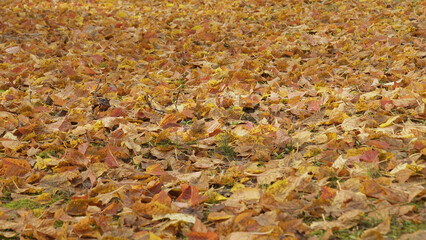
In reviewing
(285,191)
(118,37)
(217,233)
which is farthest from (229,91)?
(118,37)

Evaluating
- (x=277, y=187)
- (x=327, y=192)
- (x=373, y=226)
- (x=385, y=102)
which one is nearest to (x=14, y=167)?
(x=277, y=187)

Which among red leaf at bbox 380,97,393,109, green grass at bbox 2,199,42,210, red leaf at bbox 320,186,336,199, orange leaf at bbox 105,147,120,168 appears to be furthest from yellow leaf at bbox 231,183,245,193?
red leaf at bbox 380,97,393,109

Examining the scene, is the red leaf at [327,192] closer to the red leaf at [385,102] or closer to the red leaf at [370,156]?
the red leaf at [370,156]

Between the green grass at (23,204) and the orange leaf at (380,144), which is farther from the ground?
the orange leaf at (380,144)

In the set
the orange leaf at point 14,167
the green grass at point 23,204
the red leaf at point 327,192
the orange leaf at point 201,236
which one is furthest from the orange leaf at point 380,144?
the orange leaf at point 14,167

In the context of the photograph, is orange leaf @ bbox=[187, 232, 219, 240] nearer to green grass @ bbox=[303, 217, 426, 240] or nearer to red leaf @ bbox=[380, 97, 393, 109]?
green grass @ bbox=[303, 217, 426, 240]

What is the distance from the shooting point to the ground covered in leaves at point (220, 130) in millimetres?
1822

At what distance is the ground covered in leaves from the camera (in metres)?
1.82

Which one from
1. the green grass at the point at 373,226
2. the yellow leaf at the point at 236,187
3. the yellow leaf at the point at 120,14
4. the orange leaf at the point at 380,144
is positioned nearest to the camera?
the green grass at the point at 373,226

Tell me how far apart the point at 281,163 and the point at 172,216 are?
0.71 m

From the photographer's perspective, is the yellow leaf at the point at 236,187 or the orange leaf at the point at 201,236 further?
the yellow leaf at the point at 236,187

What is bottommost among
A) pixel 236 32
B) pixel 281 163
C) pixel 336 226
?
pixel 236 32

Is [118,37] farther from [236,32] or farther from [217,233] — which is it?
[217,233]

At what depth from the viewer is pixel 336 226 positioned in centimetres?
167
